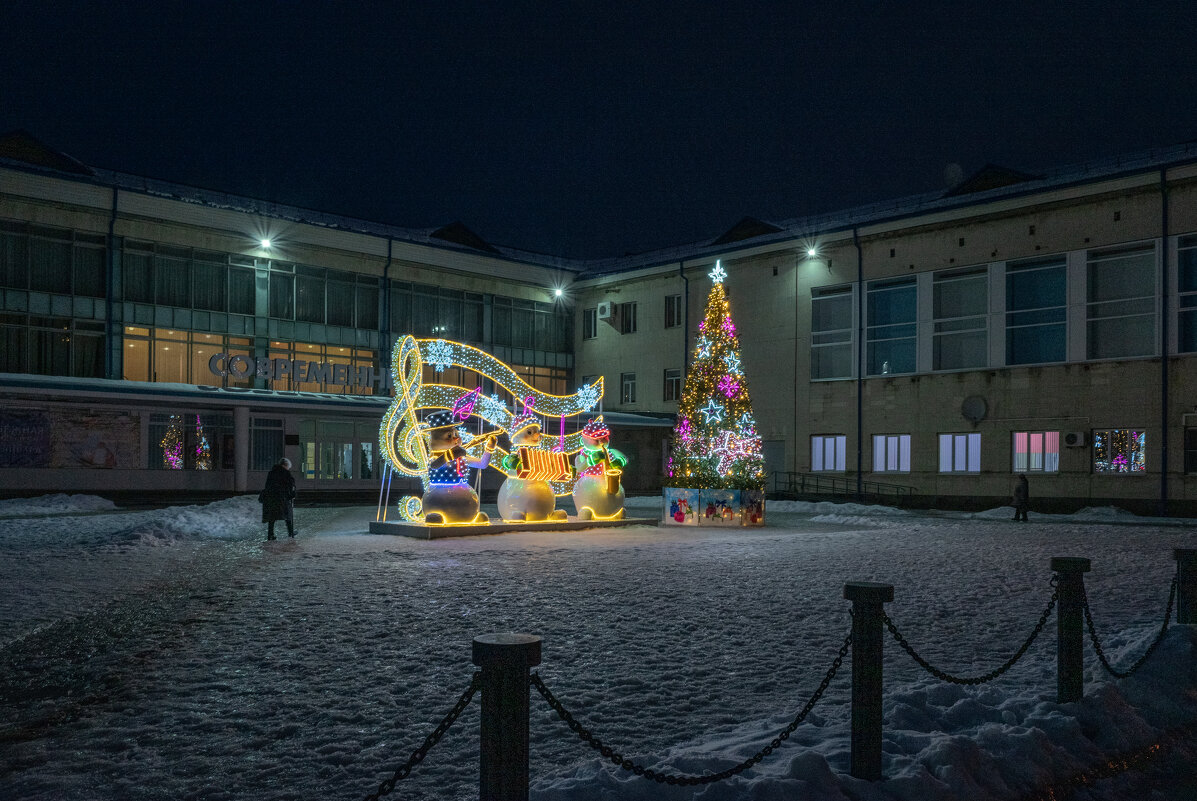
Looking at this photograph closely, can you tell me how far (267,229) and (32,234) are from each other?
28.3ft

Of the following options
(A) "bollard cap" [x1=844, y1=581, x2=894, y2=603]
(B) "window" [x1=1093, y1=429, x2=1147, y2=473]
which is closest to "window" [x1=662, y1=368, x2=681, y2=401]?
(B) "window" [x1=1093, y1=429, x2=1147, y2=473]

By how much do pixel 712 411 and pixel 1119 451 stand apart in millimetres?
16732

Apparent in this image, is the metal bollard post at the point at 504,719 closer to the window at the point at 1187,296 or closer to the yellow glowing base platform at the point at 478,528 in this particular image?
the yellow glowing base platform at the point at 478,528

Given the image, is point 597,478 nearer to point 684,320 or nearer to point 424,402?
point 424,402

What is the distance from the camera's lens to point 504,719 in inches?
153

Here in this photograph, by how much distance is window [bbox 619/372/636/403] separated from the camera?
1866 inches

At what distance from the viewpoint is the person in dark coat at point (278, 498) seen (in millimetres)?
17891

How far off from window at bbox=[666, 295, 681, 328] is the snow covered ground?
3037 centimetres

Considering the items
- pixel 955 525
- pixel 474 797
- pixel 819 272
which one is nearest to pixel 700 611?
pixel 474 797

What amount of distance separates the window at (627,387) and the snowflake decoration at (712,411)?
23.5 metres

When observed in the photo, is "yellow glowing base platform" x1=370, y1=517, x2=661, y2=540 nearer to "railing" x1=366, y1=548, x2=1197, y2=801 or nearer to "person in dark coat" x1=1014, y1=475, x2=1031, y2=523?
"person in dark coat" x1=1014, y1=475, x2=1031, y2=523

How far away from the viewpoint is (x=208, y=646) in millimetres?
8227

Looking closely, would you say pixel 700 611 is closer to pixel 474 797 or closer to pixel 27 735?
pixel 474 797

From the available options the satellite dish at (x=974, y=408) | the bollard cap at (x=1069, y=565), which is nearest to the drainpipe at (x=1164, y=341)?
the satellite dish at (x=974, y=408)
